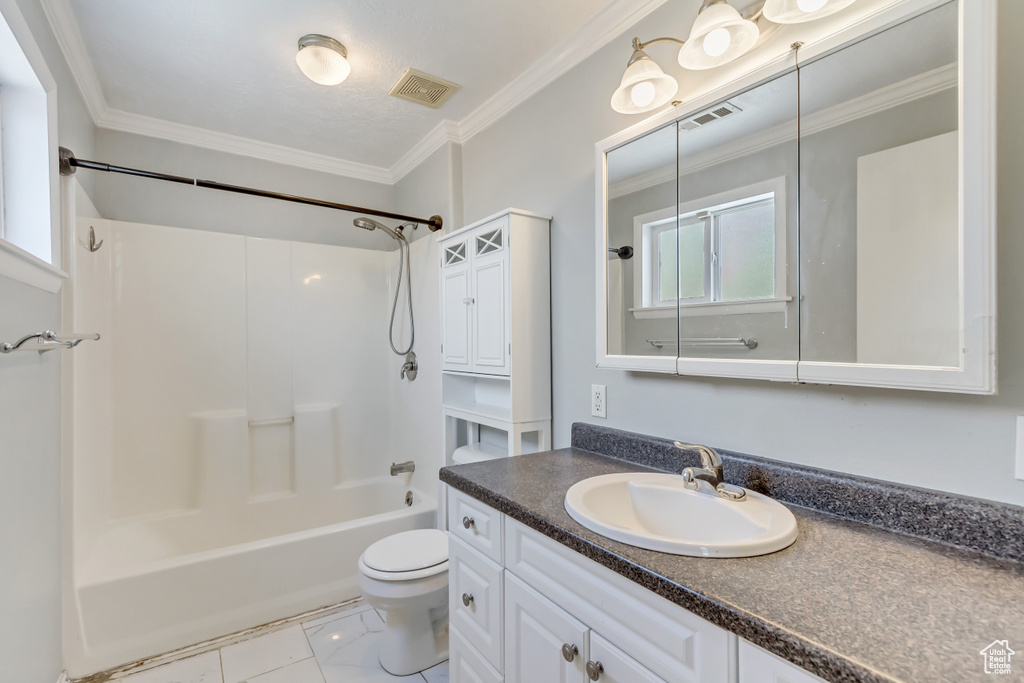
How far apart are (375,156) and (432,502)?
218 centimetres

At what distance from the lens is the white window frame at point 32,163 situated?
1.44 meters

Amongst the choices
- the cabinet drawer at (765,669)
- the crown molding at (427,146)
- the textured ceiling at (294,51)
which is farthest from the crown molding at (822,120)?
the crown molding at (427,146)

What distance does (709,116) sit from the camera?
129cm

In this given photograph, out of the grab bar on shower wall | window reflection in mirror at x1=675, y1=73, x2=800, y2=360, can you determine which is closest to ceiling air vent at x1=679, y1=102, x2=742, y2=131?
window reflection in mirror at x1=675, y1=73, x2=800, y2=360

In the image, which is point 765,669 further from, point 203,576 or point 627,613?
point 203,576

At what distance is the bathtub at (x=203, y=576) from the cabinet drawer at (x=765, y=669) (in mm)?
2032

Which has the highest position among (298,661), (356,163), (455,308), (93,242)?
(356,163)

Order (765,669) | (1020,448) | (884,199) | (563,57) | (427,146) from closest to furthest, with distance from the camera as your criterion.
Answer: (765,669)
(1020,448)
(884,199)
(563,57)
(427,146)

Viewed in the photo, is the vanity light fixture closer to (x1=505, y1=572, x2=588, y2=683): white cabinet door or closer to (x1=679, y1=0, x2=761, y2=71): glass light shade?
(x1=679, y1=0, x2=761, y2=71): glass light shade

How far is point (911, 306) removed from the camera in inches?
36.4

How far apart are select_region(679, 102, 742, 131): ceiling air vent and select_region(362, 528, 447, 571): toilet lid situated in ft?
5.79

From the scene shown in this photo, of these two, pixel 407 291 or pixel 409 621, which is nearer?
pixel 409 621

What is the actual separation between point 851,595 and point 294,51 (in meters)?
2.40

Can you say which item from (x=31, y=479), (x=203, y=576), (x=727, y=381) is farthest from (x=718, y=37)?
(x=203, y=576)
